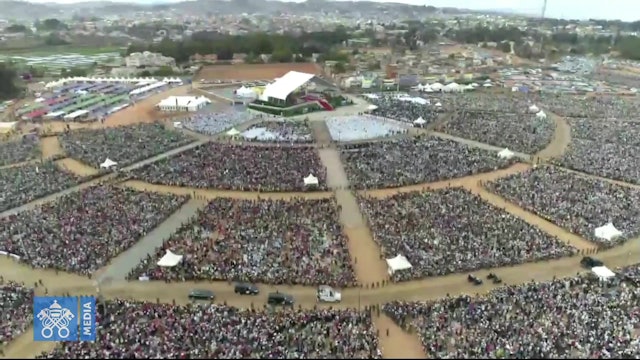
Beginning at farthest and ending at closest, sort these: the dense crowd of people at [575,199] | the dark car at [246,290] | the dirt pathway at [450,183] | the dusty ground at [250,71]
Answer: the dusty ground at [250,71], the dirt pathway at [450,183], the dense crowd of people at [575,199], the dark car at [246,290]

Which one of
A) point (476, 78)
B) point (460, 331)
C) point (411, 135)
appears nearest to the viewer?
point (460, 331)

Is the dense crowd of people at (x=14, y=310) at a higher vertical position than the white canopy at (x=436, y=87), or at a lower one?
lower

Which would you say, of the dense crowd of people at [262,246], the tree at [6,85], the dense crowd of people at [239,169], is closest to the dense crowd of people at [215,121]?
the dense crowd of people at [239,169]

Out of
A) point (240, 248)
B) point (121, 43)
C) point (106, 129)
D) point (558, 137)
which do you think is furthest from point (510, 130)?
point (121, 43)

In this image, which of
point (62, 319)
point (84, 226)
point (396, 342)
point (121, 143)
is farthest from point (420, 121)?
point (62, 319)

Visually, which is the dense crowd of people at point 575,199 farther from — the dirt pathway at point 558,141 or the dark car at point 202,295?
the dark car at point 202,295

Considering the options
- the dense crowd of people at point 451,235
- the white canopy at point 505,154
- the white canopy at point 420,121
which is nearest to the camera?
the dense crowd of people at point 451,235

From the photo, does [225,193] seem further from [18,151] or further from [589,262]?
[589,262]

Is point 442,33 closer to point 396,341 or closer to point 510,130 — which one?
point 510,130
